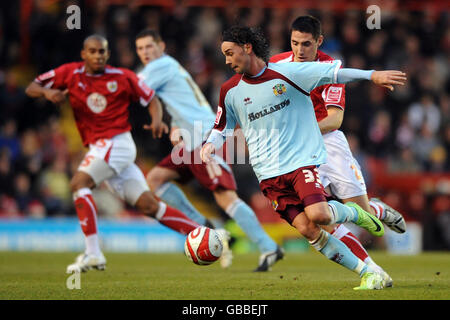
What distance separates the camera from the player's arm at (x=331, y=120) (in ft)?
23.5

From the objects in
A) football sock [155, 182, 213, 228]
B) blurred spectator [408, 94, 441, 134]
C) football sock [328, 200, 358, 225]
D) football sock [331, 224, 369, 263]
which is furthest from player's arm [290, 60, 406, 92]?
blurred spectator [408, 94, 441, 134]

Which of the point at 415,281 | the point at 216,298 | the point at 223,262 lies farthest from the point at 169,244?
the point at 216,298

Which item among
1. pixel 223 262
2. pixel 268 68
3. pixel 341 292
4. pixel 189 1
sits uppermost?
pixel 189 1

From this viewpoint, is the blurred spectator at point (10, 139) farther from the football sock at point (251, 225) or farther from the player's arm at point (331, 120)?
the player's arm at point (331, 120)

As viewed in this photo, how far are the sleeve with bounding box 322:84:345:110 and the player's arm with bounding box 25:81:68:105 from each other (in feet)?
9.74

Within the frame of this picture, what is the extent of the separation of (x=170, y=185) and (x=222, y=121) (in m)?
3.20

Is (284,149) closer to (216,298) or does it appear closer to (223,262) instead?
(216,298)

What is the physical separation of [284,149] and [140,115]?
967 centimetres

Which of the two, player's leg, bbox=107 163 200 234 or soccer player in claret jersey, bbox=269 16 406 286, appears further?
player's leg, bbox=107 163 200 234

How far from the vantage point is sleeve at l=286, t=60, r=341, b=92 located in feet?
20.7

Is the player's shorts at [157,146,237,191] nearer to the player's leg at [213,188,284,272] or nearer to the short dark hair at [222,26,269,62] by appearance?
the player's leg at [213,188,284,272]

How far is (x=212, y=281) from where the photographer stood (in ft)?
24.4

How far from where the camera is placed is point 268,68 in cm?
665

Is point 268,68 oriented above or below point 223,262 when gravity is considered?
above
